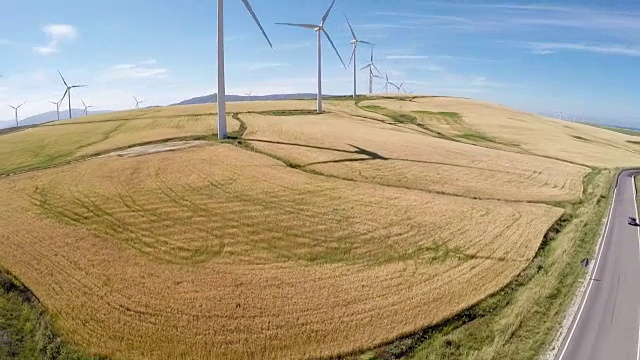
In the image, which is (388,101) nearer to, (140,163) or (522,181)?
(522,181)

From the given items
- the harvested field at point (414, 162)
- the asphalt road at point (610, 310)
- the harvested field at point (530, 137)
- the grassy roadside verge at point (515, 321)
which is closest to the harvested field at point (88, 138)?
the harvested field at point (414, 162)

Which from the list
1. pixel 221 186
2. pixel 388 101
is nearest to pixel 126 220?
pixel 221 186

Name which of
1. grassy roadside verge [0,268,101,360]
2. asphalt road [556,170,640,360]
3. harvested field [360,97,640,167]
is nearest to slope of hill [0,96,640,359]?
grassy roadside verge [0,268,101,360]

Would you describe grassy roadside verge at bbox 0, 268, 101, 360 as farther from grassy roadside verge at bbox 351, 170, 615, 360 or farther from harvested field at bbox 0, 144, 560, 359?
grassy roadside verge at bbox 351, 170, 615, 360

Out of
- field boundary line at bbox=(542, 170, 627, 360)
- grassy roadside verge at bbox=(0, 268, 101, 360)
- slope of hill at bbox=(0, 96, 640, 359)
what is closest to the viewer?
grassy roadside verge at bbox=(0, 268, 101, 360)

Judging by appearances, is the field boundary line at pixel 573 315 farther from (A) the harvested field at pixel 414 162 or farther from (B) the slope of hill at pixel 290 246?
(A) the harvested field at pixel 414 162

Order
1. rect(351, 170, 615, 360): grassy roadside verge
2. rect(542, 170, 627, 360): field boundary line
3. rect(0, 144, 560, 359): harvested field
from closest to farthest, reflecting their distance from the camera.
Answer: rect(351, 170, 615, 360): grassy roadside verge, rect(542, 170, 627, 360): field boundary line, rect(0, 144, 560, 359): harvested field

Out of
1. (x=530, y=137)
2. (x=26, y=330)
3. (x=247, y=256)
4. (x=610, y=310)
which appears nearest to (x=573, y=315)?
(x=610, y=310)

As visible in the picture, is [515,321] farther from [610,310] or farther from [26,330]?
[26,330]
